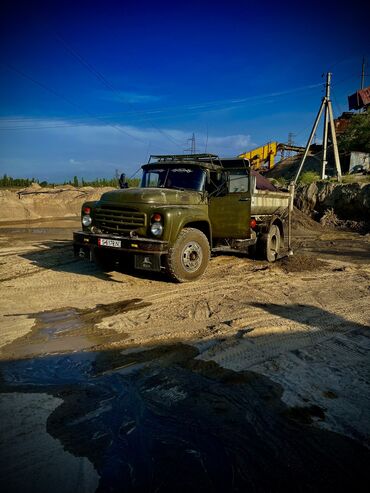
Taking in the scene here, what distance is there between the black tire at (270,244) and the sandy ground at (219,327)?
0.64 m

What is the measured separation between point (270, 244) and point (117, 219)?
4311 mm

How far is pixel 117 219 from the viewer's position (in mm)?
6590

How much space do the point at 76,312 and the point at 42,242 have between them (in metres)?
7.54

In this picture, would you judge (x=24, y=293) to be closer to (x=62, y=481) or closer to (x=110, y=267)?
(x=110, y=267)

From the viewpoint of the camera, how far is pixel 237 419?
2.67m

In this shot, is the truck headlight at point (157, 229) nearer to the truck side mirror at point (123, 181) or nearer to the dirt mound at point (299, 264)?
the truck side mirror at point (123, 181)

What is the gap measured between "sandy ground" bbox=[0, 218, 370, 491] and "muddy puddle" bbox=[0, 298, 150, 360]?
13mm

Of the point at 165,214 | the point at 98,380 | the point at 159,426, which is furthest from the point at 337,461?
the point at 165,214

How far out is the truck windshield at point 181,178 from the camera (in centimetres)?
735

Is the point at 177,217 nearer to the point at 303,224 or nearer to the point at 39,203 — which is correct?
the point at 303,224

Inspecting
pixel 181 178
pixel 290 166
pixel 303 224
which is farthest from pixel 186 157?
pixel 290 166

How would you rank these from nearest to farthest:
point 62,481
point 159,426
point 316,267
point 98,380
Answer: point 62,481
point 159,426
point 98,380
point 316,267

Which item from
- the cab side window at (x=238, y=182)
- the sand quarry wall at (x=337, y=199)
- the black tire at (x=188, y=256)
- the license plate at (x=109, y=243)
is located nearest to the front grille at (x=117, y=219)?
A: the license plate at (x=109, y=243)

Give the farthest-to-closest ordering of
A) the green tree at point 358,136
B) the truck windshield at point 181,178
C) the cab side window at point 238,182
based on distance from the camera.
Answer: the green tree at point 358,136
the cab side window at point 238,182
the truck windshield at point 181,178
